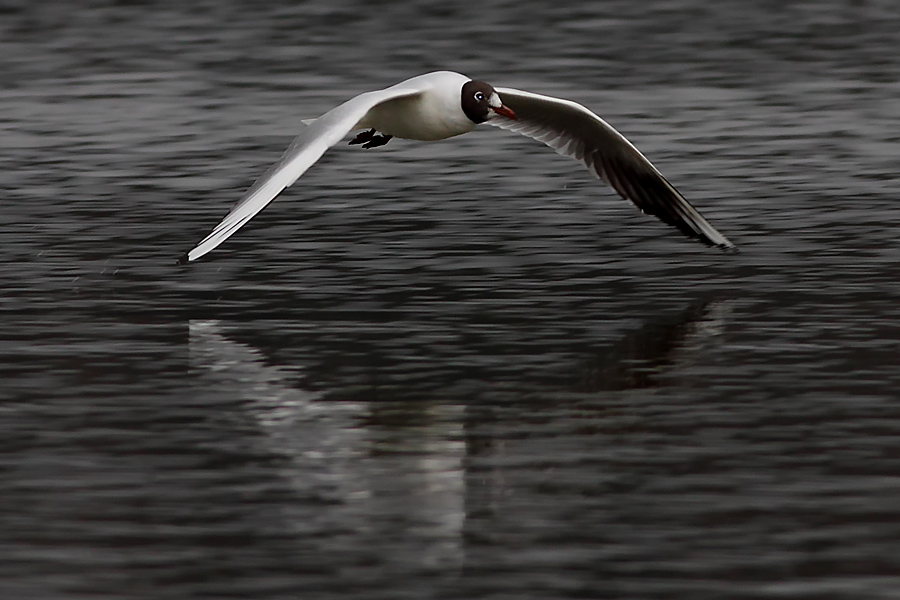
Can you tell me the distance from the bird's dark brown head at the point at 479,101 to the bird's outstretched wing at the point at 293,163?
1.44 ft

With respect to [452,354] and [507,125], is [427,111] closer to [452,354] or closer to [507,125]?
[507,125]

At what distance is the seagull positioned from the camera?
13.0 m

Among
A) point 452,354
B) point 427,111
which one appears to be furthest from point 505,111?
point 452,354

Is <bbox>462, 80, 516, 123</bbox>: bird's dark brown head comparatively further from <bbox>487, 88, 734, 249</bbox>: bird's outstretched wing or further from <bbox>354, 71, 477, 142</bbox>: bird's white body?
<bbox>487, 88, 734, 249</bbox>: bird's outstretched wing

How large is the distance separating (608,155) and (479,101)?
141 centimetres

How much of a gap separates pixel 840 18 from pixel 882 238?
1369cm

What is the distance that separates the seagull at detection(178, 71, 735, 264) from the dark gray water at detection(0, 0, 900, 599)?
16.5 inches

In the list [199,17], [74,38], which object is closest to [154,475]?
[74,38]

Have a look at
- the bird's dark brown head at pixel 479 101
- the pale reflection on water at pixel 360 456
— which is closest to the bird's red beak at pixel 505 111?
the bird's dark brown head at pixel 479 101

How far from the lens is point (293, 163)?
1202cm

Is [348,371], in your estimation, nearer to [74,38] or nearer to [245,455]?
[245,455]

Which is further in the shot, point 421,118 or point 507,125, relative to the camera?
point 507,125

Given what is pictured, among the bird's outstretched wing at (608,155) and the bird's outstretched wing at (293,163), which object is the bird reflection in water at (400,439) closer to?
the bird's outstretched wing at (293,163)

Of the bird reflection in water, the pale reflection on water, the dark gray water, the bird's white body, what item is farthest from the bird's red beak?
the pale reflection on water
